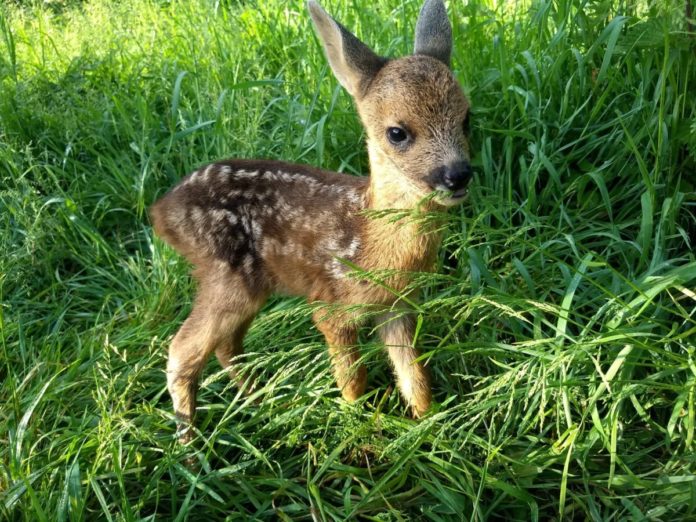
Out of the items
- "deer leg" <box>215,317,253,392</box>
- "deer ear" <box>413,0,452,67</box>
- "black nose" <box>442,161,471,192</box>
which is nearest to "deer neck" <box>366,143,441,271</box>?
"black nose" <box>442,161,471,192</box>

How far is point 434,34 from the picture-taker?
3.04 m

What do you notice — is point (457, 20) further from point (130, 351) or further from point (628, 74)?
point (130, 351)

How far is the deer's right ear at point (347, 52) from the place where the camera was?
2.89 metres

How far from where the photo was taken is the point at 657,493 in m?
2.34

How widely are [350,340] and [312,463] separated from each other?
16.6 inches

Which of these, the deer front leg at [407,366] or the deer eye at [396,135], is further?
the deer front leg at [407,366]

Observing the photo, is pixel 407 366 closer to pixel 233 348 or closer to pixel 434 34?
pixel 233 348

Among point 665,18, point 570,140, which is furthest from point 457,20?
point 665,18

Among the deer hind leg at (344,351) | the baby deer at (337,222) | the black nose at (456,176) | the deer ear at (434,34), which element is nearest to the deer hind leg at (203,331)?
the baby deer at (337,222)

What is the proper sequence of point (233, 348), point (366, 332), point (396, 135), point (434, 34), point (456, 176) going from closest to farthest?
point (456, 176), point (396, 135), point (434, 34), point (233, 348), point (366, 332)

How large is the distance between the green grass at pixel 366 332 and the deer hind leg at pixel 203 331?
108 mm

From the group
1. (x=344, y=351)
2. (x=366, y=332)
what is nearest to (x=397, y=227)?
(x=344, y=351)

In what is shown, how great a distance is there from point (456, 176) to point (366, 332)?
105 cm

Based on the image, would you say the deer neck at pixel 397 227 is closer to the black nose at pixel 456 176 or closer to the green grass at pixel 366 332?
the green grass at pixel 366 332
